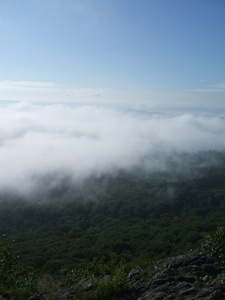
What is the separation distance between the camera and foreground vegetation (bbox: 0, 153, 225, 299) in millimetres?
32281

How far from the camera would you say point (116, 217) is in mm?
100875

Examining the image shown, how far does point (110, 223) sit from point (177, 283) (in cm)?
8197

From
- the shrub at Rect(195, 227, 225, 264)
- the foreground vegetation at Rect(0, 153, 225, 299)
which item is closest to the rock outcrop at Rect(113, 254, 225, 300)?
the shrub at Rect(195, 227, 225, 264)

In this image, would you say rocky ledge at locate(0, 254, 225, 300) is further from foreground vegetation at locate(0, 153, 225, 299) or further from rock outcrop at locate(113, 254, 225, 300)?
foreground vegetation at locate(0, 153, 225, 299)

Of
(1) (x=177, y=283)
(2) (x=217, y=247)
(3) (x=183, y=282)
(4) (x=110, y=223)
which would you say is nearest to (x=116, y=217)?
(4) (x=110, y=223)

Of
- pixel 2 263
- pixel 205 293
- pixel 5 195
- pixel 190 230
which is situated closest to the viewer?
pixel 205 293

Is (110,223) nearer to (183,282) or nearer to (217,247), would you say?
(217,247)

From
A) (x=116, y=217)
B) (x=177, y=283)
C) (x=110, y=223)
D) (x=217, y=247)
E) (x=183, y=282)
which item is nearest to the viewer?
(x=183, y=282)

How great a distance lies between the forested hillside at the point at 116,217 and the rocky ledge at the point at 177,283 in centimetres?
2711

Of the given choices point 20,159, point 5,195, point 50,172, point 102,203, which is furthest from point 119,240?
point 20,159

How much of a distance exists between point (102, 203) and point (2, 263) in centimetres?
Result: 9690

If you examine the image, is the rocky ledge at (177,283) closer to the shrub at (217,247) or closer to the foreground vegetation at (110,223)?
the shrub at (217,247)

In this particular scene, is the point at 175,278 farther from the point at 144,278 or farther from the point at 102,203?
the point at 102,203

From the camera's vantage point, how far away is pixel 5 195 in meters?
120
